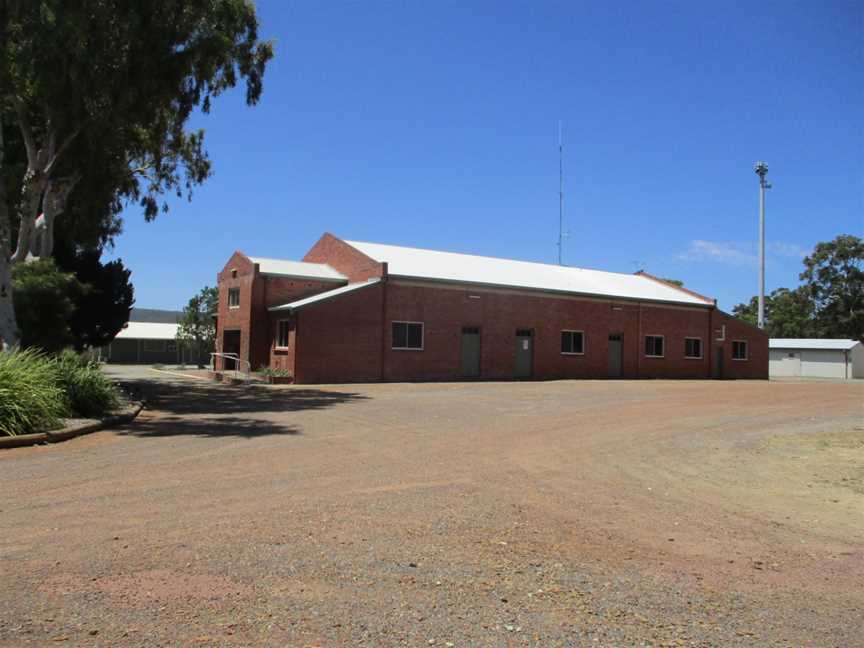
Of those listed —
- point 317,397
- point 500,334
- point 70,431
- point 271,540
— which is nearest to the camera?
point 271,540

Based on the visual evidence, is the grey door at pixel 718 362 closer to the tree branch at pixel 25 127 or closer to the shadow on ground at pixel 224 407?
the shadow on ground at pixel 224 407

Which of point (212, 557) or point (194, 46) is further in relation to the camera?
point (194, 46)

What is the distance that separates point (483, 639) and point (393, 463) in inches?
236

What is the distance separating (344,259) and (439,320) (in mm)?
6198

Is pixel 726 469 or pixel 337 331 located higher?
pixel 337 331

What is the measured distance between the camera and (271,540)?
597cm

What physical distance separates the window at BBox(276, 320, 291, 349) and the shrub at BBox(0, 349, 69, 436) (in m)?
18.3

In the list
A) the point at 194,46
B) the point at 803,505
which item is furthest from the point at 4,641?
the point at 194,46

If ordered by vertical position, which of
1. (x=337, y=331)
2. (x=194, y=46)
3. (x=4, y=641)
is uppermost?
(x=194, y=46)

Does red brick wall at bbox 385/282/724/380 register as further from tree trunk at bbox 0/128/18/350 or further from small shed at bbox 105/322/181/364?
small shed at bbox 105/322/181/364

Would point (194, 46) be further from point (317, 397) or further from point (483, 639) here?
point (483, 639)

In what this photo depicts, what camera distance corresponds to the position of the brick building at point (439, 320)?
31906 mm

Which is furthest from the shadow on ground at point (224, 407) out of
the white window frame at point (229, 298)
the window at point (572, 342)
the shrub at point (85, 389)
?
the window at point (572, 342)

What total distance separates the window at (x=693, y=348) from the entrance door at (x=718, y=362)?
1.64m
